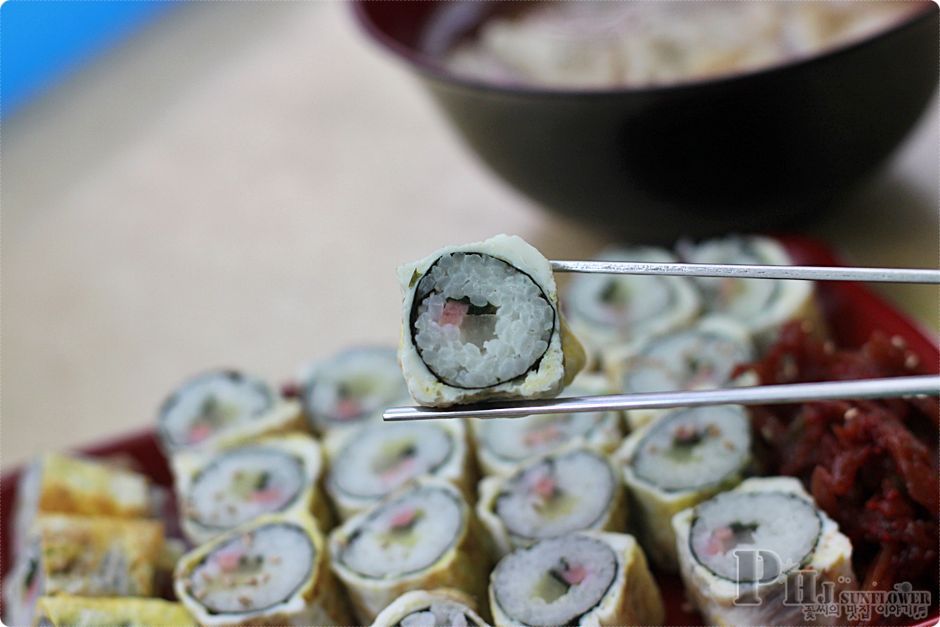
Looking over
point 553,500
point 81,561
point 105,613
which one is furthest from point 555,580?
point 81,561

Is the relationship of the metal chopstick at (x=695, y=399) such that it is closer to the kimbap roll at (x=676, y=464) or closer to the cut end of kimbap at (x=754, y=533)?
the cut end of kimbap at (x=754, y=533)

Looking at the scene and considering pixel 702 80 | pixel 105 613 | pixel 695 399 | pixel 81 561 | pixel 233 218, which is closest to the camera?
pixel 695 399

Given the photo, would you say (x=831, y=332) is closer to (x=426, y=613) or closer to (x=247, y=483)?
(x=426, y=613)

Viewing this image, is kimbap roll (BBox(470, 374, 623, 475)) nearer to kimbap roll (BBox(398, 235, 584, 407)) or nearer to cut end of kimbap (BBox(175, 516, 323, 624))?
cut end of kimbap (BBox(175, 516, 323, 624))

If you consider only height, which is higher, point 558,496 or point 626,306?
point 626,306

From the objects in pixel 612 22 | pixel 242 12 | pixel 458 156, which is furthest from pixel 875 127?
pixel 242 12

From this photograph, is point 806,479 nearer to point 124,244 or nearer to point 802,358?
point 802,358

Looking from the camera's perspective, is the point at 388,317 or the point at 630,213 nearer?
the point at 630,213
